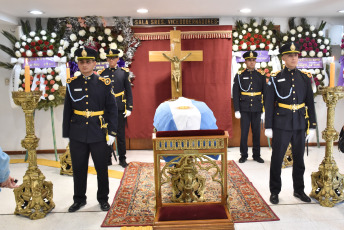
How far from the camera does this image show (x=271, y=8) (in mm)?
4859

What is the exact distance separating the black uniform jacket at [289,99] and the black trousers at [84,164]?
68.3 inches

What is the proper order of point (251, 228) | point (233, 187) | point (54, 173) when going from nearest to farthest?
point (251, 228) → point (233, 187) → point (54, 173)

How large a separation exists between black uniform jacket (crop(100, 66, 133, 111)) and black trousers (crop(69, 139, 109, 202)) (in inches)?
58.3

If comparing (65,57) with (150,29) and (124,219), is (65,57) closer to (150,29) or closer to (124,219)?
(150,29)

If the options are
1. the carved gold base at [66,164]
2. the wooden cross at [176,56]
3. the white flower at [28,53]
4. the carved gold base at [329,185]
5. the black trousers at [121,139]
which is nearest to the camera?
the carved gold base at [329,185]

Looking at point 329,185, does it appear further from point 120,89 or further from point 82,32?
point 82,32

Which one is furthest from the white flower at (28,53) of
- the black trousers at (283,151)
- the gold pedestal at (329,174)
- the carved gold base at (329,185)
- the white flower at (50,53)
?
the carved gold base at (329,185)

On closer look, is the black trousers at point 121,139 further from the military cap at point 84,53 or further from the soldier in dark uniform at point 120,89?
the military cap at point 84,53

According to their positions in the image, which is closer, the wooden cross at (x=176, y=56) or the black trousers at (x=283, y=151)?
the black trousers at (x=283, y=151)

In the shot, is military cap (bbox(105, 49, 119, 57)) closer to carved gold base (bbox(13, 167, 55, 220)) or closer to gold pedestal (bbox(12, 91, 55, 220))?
gold pedestal (bbox(12, 91, 55, 220))

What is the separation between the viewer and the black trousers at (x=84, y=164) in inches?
125

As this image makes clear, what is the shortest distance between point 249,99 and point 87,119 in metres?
2.63

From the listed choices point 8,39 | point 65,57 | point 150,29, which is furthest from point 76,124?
point 8,39

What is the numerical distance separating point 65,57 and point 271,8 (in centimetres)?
337
